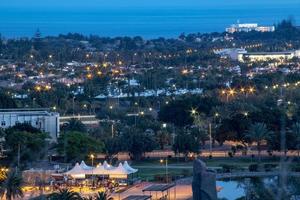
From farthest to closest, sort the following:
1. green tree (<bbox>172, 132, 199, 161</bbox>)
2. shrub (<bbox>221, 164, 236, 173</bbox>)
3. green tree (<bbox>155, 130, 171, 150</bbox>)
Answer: green tree (<bbox>155, 130, 171, 150</bbox>) < green tree (<bbox>172, 132, 199, 161</bbox>) < shrub (<bbox>221, 164, 236, 173</bbox>)

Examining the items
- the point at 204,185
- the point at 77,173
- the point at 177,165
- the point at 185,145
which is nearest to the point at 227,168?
the point at 177,165

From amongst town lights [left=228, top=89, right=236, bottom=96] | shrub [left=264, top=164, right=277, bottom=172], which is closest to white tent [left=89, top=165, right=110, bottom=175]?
shrub [left=264, top=164, right=277, bottom=172]

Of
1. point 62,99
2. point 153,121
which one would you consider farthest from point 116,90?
point 153,121

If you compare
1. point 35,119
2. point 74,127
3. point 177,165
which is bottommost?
point 177,165

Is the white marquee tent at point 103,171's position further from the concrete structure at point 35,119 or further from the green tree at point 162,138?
the concrete structure at point 35,119

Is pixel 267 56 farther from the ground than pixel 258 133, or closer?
farther from the ground

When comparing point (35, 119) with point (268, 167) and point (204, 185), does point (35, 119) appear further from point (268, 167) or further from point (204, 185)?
point (204, 185)

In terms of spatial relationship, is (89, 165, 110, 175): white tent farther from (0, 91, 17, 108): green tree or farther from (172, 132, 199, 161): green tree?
(0, 91, 17, 108): green tree

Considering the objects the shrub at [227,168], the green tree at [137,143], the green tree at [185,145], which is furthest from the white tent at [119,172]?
the green tree at [185,145]
